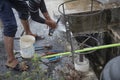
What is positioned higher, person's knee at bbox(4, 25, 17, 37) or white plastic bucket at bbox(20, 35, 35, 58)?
person's knee at bbox(4, 25, 17, 37)

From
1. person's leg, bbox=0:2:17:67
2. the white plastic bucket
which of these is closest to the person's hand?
the white plastic bucket

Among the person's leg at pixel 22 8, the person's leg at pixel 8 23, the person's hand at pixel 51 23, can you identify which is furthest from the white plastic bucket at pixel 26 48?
the person's hand at pixel 51 23

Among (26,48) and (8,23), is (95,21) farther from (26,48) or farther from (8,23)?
(8,23)

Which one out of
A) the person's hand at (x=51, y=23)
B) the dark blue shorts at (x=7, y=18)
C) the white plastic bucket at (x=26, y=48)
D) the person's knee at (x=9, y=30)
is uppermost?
the dark blue shorts at (x=7, y=18)

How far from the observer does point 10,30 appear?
16.0 ft

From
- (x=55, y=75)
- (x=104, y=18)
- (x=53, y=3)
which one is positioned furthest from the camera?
(x=53, y=3)

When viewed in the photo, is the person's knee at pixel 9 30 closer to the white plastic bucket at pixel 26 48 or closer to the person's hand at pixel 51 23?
the white plastic bucket at pixel 26 48

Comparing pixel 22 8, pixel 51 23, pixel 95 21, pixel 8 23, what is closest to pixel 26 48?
pixel 8 23

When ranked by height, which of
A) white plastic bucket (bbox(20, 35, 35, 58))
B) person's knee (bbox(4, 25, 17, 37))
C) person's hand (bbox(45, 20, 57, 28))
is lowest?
white plastic bucket (bbox(20, 35, 35, 58))

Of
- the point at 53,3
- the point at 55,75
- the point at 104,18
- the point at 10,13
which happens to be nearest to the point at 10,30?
the point at 10,13

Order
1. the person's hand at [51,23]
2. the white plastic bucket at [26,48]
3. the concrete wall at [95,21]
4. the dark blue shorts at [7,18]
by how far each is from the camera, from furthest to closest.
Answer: the concrete wall at [95,21] < the person's hand at [51,23] < the white plastic bucket at [26,48] < the dark blue shorts at [7,18]

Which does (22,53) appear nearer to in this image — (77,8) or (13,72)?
(13,72)

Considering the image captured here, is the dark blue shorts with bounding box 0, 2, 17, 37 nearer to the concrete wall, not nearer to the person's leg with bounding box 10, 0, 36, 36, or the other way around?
the person's leg with bounding box 10, 0, 36, 36

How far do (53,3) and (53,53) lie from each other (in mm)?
3035
